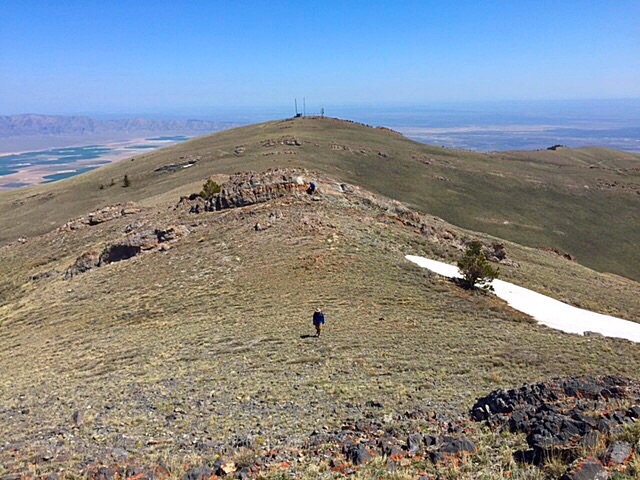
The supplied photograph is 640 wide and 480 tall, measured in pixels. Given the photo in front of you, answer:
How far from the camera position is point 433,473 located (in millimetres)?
7281

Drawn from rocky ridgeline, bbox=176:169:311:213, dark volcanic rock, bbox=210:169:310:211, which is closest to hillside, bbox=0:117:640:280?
rocky ridgeline, bbox=176:169:311:213

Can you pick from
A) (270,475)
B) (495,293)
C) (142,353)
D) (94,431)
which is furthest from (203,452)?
(495,293)

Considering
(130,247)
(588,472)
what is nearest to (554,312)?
(588,472)

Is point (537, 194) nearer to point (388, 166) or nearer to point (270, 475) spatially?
point (388, 166)

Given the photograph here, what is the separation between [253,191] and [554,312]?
20312 millimetres

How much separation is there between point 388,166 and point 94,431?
71.3 metres

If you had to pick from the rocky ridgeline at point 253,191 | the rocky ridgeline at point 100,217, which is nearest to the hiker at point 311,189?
the rocky ridgeline at point 253,191

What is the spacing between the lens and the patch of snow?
60.6 feet

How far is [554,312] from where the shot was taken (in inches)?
802

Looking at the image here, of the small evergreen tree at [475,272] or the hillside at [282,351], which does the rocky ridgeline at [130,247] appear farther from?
the small evergreen tree at [475,272]

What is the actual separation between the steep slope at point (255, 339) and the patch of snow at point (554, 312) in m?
1.25

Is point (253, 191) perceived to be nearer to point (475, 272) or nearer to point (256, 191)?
point (256, 191)

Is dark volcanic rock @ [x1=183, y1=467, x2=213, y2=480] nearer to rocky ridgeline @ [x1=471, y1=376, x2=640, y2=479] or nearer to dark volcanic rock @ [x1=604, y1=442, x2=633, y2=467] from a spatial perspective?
rocky ridgeline @ [x1=471, y1=376, x2=640, y2=479]

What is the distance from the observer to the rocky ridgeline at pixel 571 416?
700 centimetres
